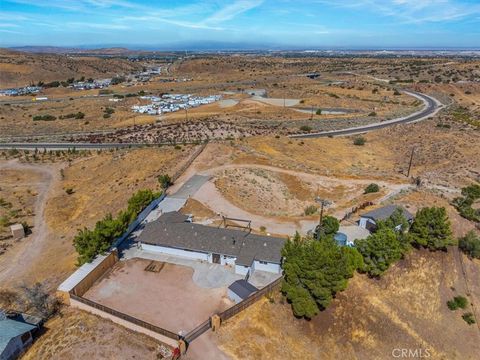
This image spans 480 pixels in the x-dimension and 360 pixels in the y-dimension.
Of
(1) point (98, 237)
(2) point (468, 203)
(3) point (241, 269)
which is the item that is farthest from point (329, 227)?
(2) point (468, 203)

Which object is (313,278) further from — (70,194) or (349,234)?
(70,194)

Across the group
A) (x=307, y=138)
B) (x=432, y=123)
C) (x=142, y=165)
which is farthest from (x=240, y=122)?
(x=432, y=123)

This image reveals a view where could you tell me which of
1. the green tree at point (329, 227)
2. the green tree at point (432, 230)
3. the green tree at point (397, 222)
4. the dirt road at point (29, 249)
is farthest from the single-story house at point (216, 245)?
the green tree at point (432, 230)

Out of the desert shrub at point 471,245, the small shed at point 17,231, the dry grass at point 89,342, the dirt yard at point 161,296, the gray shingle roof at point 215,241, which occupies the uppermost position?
the gray shingle roof at point 215,241

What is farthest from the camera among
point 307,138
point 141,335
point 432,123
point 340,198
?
point 432,123

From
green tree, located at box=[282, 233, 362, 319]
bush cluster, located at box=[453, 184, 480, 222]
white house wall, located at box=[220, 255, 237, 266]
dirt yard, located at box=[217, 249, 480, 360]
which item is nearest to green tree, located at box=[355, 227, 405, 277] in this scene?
dirt yard, located at box=[217, 249, 480, 360]

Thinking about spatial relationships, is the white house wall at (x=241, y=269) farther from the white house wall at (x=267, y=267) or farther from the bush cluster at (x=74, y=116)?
the bush cluster at (x=74, y=116)

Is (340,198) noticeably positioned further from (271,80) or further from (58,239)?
(271,80)
